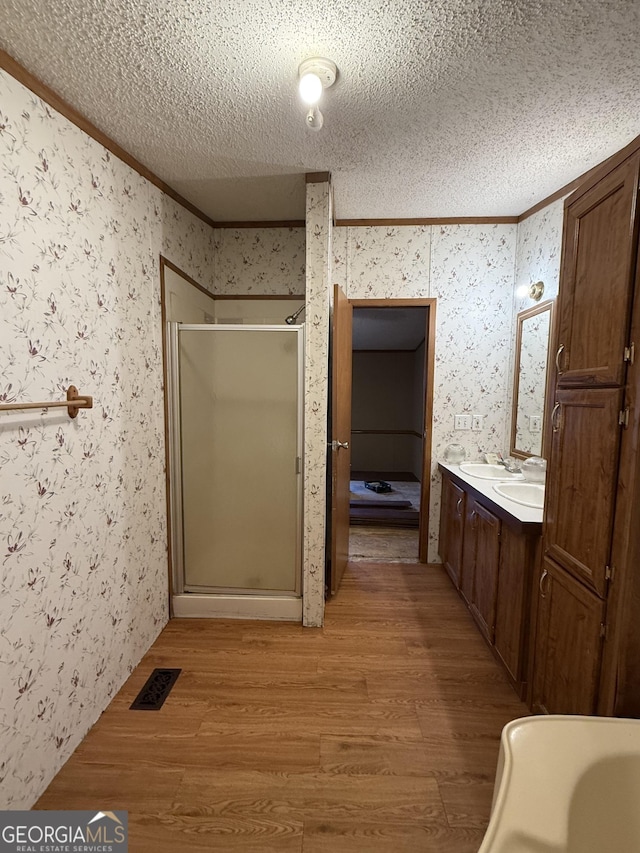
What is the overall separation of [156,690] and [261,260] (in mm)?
2704

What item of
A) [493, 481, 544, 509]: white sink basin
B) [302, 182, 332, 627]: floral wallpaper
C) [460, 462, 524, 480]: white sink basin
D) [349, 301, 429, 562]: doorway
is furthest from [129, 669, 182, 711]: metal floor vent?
[349, 301, 429, 562]: doorway

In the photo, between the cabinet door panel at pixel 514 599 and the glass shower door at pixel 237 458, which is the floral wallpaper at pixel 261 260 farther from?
the cabinet door panel at pixel 514 599

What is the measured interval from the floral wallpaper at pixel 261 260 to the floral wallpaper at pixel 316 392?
0.71 meters

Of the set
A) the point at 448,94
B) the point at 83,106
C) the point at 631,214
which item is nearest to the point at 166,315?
the point at 83,106

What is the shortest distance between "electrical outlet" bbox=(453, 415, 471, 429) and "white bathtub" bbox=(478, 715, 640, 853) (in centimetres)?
231

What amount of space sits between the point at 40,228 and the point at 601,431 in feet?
6.53

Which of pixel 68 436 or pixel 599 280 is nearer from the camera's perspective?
pixel 599 280

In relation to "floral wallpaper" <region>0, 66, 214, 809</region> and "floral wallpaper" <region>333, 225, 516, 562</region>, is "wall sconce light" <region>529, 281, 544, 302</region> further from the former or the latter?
"floral wallpaper" <region>0, 66, 214, 809</region>

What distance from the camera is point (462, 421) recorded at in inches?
114

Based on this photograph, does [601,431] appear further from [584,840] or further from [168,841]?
[168,841]

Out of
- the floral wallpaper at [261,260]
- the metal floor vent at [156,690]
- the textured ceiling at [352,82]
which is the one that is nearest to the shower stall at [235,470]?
the metal floor vent at [156,690]

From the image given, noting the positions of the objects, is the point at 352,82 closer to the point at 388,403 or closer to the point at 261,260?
the point at 261,260

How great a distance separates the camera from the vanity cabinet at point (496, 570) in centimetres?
167

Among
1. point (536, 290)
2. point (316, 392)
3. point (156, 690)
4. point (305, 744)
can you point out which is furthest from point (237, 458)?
point (536, 290)
